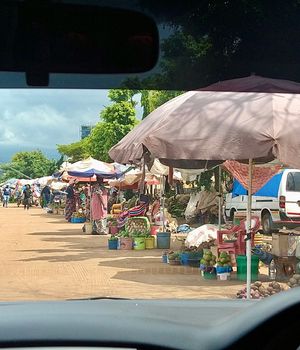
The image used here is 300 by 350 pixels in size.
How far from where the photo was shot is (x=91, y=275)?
9781 mm

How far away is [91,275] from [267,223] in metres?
8.84

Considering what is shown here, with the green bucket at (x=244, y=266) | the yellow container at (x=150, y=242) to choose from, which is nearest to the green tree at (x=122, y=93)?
the green bucket at (x=244, y=266)

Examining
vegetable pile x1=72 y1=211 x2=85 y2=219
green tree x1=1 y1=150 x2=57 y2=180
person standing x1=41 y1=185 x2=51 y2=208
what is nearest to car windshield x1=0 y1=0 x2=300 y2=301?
vegetable pile x1=72 y1=211 x2=85 y2=219

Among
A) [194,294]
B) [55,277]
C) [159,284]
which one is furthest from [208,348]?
[55,277]

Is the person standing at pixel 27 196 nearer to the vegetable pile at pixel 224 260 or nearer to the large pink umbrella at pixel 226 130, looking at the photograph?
the vegetable pile at pixel 224 260

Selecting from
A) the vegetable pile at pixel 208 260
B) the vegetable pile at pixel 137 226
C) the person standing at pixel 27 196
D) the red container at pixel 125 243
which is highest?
the person standing at pixel 27 196

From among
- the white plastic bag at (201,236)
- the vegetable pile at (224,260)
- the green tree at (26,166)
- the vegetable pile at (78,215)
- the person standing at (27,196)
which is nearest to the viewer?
the vegetable pile at (224,260)

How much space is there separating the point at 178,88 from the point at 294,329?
51.9 inches

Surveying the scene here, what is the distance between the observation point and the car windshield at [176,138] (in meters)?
2.14

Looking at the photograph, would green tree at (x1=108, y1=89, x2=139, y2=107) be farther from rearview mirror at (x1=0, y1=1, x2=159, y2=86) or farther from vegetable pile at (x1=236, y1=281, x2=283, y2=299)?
vegetable pile at (x1=236, y1=281, x2=283, y2=299)

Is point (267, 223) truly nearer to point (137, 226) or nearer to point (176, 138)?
point (137, 226)

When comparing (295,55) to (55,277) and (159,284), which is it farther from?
(55,277)

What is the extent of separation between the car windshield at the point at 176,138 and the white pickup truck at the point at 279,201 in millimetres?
35

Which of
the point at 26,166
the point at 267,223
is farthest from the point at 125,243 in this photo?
the point at 26,166
